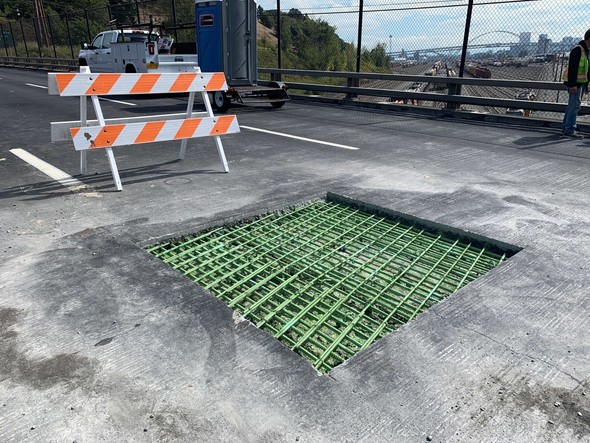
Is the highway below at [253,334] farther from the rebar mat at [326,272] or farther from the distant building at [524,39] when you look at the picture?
the distant building at [524,39]

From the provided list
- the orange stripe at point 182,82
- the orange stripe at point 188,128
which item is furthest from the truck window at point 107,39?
the orange stripe at point 188,128

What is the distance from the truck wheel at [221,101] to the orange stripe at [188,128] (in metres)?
6.77

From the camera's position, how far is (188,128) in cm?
593

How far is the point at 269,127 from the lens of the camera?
10039 millimetres

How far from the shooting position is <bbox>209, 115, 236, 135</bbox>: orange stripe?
6134 millimetres

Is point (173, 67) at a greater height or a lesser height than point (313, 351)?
greater

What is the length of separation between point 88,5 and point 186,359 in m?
63.3

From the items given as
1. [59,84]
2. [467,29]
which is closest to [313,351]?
[59,84]

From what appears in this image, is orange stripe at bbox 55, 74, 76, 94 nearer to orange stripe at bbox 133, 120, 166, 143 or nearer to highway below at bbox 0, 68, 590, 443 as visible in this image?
orange stripe at bbox 133, 120, 166, 143

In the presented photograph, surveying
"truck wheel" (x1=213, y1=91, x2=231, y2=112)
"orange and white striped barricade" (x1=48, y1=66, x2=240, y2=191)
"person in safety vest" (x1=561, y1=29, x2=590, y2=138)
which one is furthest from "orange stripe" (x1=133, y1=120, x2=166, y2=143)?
"person in safety vest" (x1=561, y1=29, x2=590, y2=138)

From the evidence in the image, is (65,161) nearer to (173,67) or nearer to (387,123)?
(387,123)

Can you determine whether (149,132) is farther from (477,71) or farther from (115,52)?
(115,52)

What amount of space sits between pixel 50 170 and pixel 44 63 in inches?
1291

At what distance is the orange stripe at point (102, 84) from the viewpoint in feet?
16.8
